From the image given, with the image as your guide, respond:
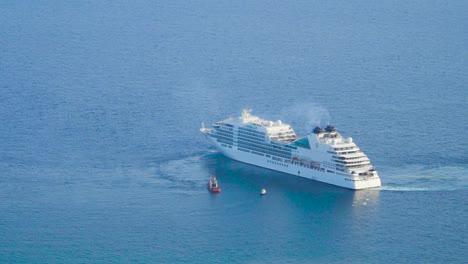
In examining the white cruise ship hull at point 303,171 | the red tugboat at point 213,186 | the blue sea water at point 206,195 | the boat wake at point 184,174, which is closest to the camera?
the blue sea water at point 206,195

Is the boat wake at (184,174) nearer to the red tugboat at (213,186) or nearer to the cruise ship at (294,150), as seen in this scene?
the red tugboat at (213,186)

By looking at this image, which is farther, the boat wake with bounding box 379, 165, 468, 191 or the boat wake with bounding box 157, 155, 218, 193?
the boat wake with bounding box 157, 155, 218, 193

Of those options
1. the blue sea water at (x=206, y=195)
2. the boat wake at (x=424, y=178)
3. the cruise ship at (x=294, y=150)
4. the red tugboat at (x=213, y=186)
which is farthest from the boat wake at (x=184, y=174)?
the boat wake at (x=424, y=178)

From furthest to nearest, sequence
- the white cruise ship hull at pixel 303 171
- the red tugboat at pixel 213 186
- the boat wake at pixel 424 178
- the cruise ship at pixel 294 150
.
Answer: the cruise ship at pixel 294 150, the white cruise ship hull at pixel 303 171, the red tugboat at pixel 213 186, the boat wake at pixel 424 178

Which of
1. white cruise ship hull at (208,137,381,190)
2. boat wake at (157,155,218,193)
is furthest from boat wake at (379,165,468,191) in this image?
boat wake at (157,155,218,193)

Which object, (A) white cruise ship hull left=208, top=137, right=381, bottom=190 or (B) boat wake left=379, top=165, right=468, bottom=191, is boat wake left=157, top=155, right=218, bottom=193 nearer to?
(A) white cruise ship hull left=208, top=137, right=381, bottom=190

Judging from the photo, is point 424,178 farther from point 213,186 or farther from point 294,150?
point 213,186

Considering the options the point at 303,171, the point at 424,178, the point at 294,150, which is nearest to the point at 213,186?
the point at 303,171

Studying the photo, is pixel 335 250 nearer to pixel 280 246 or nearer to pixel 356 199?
pixel 280 246

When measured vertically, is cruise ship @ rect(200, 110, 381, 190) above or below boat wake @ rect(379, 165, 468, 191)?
above

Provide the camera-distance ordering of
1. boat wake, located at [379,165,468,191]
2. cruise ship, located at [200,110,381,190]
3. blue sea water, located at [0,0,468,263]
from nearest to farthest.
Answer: blue sea water, located at [0,0,468,263] < boat wake, located at [379,165,468,191] < cruise ship, located at [200,110,381,190]
